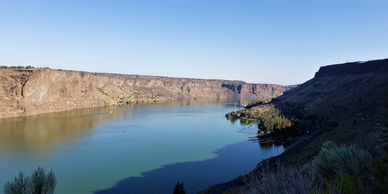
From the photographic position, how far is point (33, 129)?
84688 mm

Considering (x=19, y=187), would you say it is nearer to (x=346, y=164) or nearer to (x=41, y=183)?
(x=41, y=183)

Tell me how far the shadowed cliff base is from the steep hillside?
4.73m

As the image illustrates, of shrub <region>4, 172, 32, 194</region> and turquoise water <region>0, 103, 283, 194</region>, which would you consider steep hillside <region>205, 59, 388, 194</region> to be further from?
shrub <region>4, 172, 32, 194</region>

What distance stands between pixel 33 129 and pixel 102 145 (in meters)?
30.6

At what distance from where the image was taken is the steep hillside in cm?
4500

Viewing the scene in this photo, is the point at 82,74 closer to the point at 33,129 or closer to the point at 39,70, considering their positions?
the point at 39,70

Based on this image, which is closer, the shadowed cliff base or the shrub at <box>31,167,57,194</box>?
the shrub at <box>31,167,57,194</box>

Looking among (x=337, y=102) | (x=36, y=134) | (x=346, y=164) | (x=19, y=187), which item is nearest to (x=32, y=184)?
(x=19, y=187)

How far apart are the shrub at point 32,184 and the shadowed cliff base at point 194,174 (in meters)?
14.2

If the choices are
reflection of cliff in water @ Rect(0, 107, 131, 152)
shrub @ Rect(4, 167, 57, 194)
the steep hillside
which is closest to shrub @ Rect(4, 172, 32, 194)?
shrub @ Rect(4, 167, 57, 194)

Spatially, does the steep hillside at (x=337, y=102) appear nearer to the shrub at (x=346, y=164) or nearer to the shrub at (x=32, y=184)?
the shrub at (x=32, y=184)

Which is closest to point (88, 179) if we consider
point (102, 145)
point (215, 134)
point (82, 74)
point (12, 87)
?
point (102, 145)

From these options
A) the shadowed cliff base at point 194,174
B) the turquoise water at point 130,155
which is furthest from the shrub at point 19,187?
the turquoise water at point 130,155

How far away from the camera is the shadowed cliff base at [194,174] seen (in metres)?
36.4
